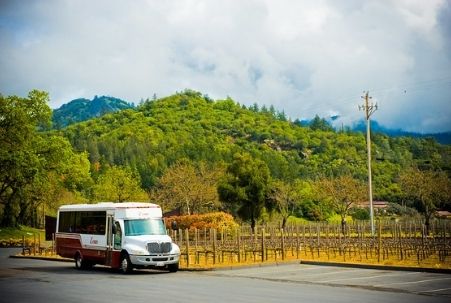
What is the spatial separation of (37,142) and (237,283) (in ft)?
133

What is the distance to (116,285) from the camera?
19094 mm

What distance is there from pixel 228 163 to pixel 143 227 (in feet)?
202

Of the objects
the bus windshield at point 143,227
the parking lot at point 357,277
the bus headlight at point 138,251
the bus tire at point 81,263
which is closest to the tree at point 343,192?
the parking lot at point 357,277

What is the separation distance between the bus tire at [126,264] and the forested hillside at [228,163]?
32507mm

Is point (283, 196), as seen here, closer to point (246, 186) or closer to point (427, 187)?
point (246, 186)

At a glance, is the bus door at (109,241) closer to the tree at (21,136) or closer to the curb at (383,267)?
the curb at (383,267)

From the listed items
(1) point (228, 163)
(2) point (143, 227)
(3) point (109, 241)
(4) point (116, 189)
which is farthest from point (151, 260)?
(1) point (228, 163)

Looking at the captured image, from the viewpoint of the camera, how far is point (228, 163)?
284 feet

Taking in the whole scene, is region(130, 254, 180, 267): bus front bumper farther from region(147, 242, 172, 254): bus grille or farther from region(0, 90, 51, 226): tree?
region(0, 90, 51, 226): tree

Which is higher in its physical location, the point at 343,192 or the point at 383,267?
the point at 343,192

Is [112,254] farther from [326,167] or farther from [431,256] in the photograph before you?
[326,167]

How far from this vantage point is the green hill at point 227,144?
104688 millimetres

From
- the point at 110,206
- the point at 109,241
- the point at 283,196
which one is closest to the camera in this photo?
the point at 109,241

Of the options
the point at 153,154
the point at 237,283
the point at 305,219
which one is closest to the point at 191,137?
the point at 153,154
